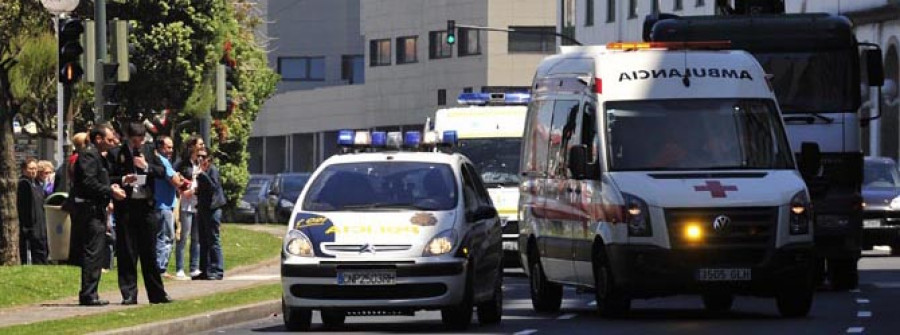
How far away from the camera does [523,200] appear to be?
89.8 feet

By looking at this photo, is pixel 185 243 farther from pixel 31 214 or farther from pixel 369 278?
pixel 369 278

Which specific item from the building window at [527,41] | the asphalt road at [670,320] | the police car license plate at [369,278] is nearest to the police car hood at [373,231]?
the police car license plate at [369,278]

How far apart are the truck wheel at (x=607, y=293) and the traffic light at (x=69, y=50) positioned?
7.67 m

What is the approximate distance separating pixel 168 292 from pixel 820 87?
7.66m

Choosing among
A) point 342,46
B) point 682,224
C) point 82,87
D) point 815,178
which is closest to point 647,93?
point 682,224

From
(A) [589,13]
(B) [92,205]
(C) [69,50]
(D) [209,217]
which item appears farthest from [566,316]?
(A) [589,13]

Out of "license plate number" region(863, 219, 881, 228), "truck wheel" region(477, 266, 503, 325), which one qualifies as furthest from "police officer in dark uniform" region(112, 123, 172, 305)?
"license plate number" region(863, 219, 881, 228)

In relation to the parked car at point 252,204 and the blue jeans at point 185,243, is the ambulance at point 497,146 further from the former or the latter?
the parked car at point 252,204

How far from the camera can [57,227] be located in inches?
1173

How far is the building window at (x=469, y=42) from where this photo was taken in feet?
351

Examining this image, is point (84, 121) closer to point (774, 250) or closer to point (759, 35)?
point (759, 35)

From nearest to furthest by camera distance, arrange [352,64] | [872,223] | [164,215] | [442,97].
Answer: [164,215] < [872,223] < [442,97] < [352,64]

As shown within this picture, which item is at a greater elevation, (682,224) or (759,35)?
(759,35)

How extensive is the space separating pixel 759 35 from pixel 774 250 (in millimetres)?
5868
